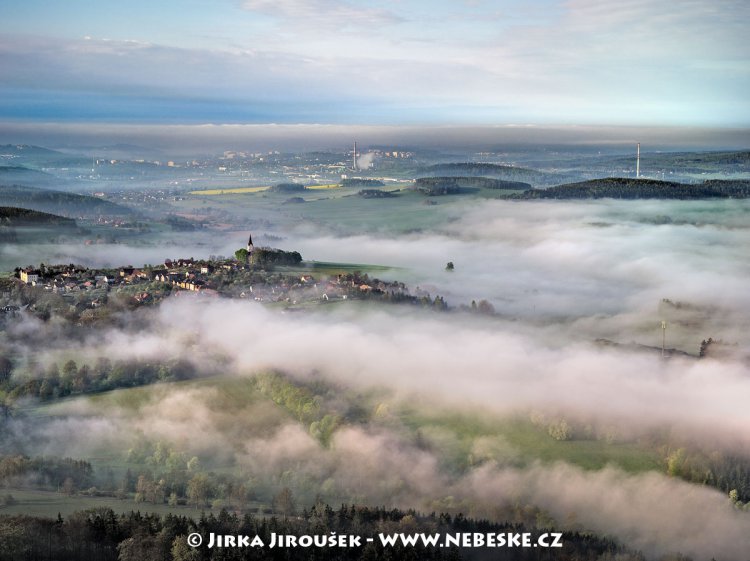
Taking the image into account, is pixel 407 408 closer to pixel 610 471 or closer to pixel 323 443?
pixel 323 443

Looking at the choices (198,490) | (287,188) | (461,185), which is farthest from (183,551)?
(287,188)

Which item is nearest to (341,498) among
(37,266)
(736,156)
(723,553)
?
(723,553)

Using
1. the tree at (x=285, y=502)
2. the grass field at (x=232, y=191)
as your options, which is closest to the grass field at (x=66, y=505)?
the tree at (x=285, y=502)

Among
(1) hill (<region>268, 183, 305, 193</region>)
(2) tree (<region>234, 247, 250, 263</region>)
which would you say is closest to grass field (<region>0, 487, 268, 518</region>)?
(2) tree (<region>234, 247, 250, 263</region>)

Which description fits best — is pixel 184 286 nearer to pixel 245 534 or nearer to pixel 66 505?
pixel 66 505

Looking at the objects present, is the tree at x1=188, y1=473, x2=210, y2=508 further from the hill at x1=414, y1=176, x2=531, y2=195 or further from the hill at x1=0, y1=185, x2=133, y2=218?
the hill at x1=414, y1=176, x2=531, y2=195

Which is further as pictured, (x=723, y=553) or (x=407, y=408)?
(x=407, y=408)
